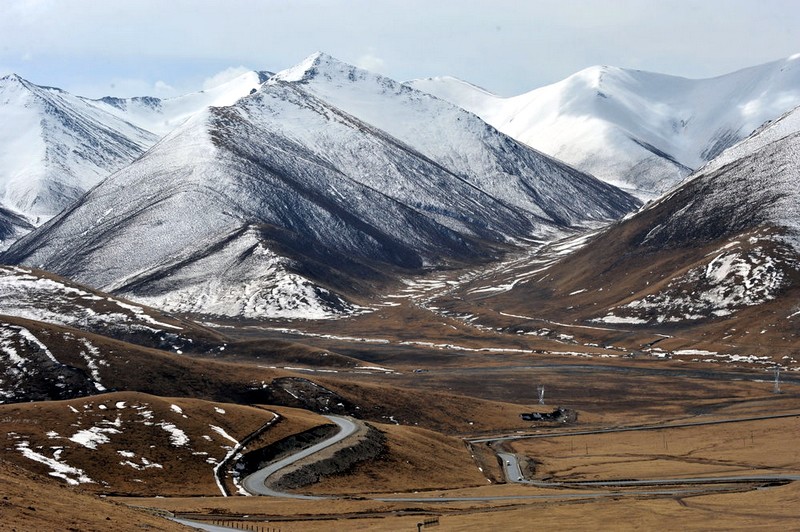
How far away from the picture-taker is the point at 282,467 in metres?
92.2

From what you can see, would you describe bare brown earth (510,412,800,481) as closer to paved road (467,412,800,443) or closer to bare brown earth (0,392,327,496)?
paved road (467,412,800,443)

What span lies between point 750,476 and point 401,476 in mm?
31907

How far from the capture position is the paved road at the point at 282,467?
82.4 m

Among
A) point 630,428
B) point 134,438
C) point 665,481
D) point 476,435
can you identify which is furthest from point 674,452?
point 134,438

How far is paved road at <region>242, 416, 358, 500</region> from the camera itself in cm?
8244

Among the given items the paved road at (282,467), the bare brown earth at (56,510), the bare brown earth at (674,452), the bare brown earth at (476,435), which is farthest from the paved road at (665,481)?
the bare brown earth at (56,510)

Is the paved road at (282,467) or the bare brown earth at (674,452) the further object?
the bare brown earth at (674,452)

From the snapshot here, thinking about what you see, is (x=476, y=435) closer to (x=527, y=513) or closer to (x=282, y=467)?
(x=282, y=467)

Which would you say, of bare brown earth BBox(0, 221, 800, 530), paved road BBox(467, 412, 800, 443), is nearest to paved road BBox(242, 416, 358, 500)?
bare brown earth BBox(0, 221, 800, 530)

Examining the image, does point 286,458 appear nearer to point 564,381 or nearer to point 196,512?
point 196,512

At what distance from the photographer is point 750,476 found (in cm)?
8838

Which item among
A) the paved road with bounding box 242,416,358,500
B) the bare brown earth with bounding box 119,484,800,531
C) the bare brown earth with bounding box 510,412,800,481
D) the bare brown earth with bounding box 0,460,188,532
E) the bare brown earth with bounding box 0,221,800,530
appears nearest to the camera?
the bare brown earth with bounding box 0,460,188,532

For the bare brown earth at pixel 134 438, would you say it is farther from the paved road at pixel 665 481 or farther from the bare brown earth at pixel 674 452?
the bare brown earth at pixel 674 452

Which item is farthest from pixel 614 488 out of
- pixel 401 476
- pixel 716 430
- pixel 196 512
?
pixel 716 430
